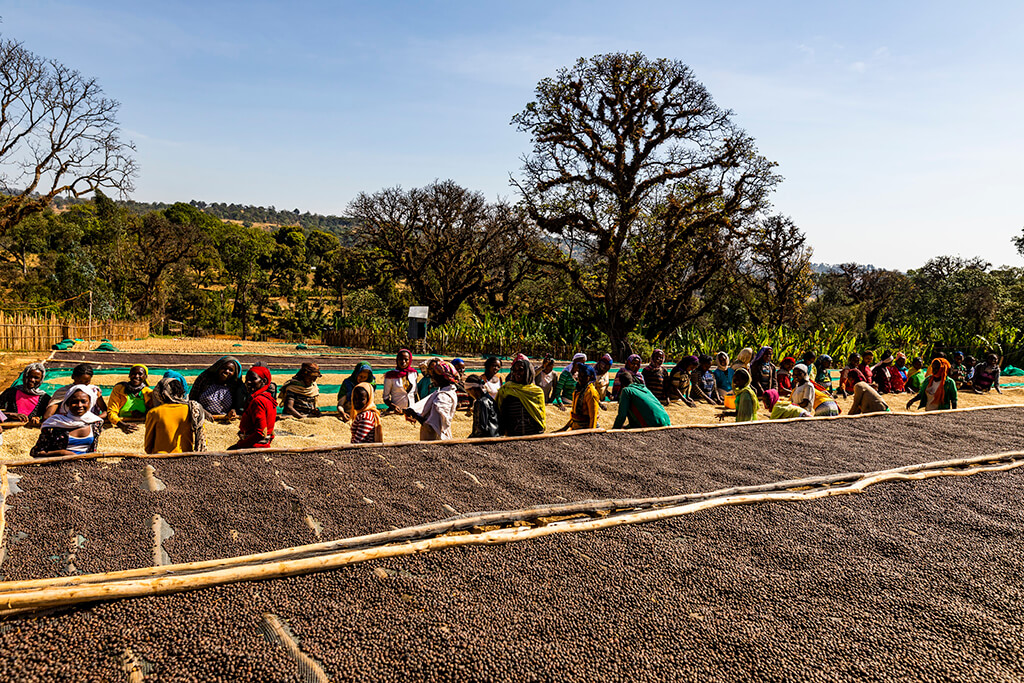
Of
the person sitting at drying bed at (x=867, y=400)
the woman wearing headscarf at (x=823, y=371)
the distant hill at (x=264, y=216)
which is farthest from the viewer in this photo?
the distant hill at (x=264, y=216)

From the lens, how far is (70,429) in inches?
173

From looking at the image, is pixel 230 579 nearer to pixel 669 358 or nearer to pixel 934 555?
pixel 934 555

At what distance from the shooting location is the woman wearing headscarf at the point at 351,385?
6.06 meters

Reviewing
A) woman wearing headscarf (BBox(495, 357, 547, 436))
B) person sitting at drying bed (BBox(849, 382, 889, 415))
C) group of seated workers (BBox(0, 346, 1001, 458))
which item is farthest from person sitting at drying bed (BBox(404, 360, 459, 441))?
person sitting at drying bed (BBox(849, 382, 889, 415))

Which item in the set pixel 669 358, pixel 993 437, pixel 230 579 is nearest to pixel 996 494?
pixel 993 437

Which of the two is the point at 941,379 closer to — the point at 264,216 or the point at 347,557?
the point at 347,557

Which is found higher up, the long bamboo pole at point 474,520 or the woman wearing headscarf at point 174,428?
the woman wearing headscarf at point 174,428

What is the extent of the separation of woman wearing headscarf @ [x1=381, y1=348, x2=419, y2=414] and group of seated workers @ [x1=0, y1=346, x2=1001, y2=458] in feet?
0.04

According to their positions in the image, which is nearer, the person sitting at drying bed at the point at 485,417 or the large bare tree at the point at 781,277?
the person sitting at drying bed at the point at 485,417

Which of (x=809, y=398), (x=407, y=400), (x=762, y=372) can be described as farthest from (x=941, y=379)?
(x=407, y=400)

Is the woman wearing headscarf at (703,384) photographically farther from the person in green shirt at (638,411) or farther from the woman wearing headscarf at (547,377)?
the person in green shirt at (638,411)

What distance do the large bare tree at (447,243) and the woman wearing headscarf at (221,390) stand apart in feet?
61.2

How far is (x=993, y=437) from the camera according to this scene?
6.12 meters

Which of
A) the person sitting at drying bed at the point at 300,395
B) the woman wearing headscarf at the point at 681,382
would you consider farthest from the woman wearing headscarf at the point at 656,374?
the person sitting at drying bed at the point at 300,395
